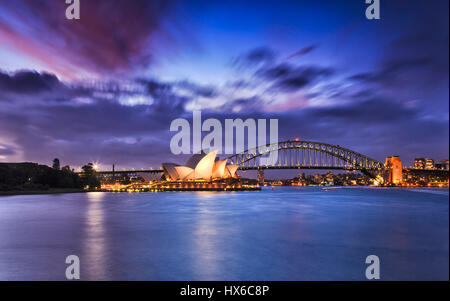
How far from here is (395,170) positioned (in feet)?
325

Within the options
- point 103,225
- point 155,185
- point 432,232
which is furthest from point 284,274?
point 155,185

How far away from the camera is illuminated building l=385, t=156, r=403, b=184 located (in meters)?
99.4

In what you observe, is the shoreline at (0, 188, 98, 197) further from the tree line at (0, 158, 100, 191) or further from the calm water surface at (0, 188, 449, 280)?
the calm water surface at (0, 188, 449, 280)

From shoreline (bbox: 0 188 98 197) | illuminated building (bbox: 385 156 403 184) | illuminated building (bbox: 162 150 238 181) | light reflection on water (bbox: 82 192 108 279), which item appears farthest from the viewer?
illuminated building (bbox: 385 156 403 184)

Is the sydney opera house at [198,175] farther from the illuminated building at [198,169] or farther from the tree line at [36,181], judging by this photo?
the tree line at [36,181]

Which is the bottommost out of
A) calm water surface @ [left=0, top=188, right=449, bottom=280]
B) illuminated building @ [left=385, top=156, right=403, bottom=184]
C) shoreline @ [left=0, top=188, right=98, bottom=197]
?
shoreline @ [left=0, top=188, right=98, bottom=197]

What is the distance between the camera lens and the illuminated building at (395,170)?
326ft

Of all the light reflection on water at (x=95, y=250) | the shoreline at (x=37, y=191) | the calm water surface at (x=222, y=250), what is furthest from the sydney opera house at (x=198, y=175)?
the light reflection on water at (x=95, y=250)

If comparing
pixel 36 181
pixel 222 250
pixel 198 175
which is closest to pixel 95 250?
pixel 222 250

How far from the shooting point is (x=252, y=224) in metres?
24.2

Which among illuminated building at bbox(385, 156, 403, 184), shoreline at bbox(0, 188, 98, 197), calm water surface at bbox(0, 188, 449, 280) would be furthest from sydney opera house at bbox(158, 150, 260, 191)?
calm water surface at bbox(0, 188, 449, 280)

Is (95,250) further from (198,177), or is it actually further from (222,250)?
(198,177)

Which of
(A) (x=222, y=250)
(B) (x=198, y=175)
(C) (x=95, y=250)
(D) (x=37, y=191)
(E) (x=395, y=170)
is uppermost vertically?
(E) (x=395, y=170)

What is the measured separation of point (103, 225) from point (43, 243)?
22.6 ft
